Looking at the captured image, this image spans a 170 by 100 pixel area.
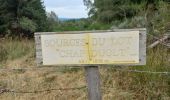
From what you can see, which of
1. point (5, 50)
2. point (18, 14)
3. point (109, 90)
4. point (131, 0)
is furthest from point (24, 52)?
point (18, 14)

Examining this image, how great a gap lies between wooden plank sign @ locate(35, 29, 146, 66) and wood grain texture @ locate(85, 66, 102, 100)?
0.11 m

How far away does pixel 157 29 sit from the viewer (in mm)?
6539

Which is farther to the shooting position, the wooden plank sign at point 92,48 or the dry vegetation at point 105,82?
the dry vegetation at point 105,82

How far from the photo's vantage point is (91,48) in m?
3.62

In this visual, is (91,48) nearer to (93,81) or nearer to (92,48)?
(92,48)

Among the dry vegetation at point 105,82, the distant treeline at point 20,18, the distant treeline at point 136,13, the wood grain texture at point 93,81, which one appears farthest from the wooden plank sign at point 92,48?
the distant treeline at point 20,18

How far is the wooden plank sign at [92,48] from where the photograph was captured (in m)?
3.56

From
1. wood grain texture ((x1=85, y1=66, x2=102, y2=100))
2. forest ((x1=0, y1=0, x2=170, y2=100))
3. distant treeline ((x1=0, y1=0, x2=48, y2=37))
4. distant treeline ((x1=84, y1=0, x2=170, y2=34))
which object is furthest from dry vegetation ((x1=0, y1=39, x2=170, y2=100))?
distant treeline ((x1=0, y1=0, x2=48, y2=37))

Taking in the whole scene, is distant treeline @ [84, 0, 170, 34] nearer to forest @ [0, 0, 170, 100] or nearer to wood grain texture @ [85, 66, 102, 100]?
forest @ [0, 0, 170, 100]

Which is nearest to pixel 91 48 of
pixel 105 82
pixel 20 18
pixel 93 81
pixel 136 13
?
pixel 93 81

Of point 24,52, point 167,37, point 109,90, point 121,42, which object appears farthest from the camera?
point 24,52

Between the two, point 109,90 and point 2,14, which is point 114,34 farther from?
point 2,14

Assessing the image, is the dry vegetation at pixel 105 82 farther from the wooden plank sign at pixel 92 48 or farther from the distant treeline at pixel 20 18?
the distant treeline at pixel 20 18

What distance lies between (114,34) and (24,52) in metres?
5.30
